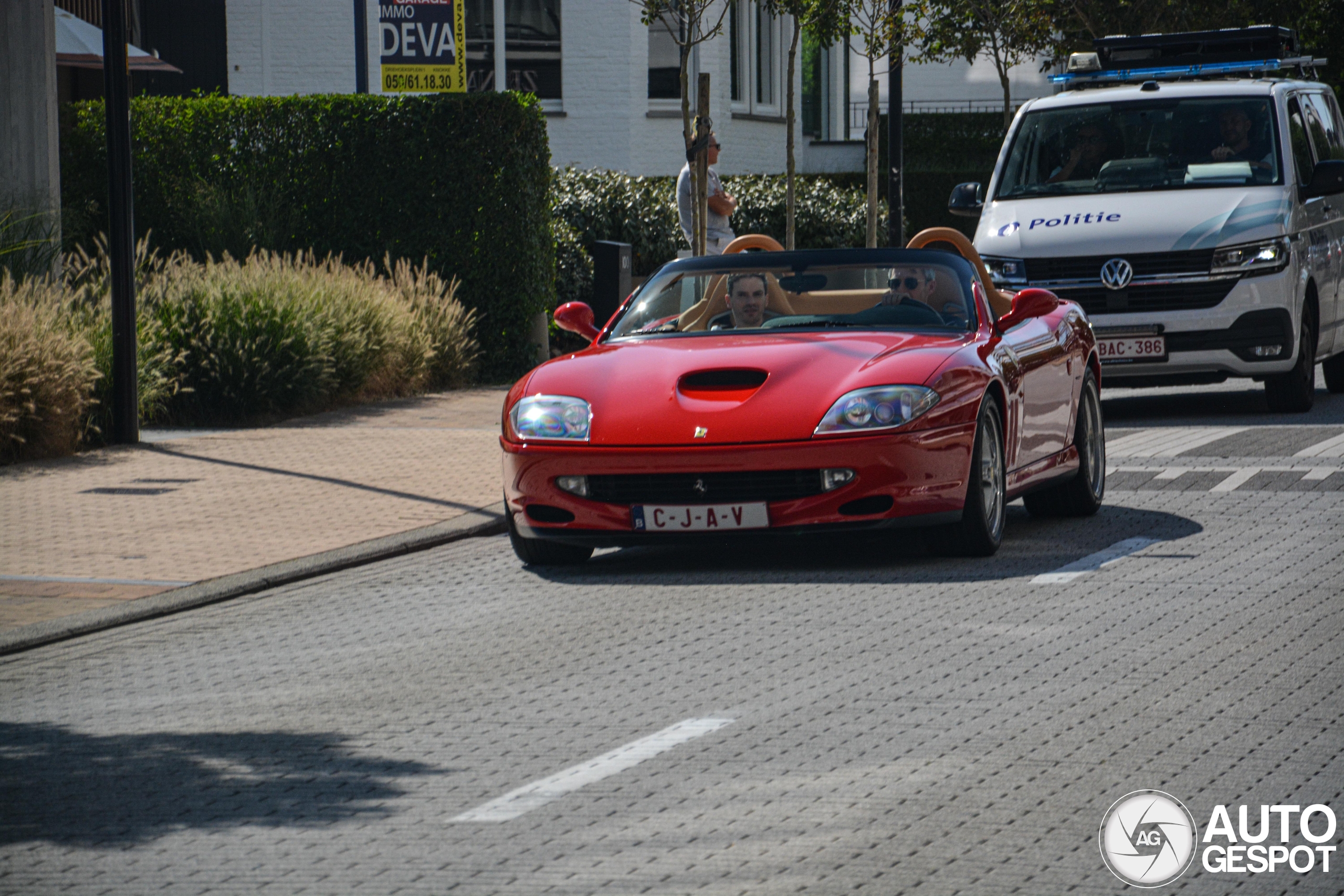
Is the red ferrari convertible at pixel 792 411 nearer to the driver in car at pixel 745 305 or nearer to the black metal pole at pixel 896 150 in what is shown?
the driver in car at pixel 745 305

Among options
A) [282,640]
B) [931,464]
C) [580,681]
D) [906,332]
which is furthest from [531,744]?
[906,332]

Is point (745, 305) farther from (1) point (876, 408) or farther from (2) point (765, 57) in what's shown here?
(2) point (765, 57)

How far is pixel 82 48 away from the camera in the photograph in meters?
27.1

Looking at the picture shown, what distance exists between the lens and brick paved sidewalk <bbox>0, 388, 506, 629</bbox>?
912 centimetres

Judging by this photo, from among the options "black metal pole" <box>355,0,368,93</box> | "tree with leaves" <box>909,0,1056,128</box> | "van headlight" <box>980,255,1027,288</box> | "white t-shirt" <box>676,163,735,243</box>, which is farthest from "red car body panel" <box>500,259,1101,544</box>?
"tree with leaves" <box>909,0,1056,128</box>

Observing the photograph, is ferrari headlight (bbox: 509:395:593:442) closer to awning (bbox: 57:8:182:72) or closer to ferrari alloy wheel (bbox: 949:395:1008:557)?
ferrari alloy wheel (bbox: 949:395:1008:557)

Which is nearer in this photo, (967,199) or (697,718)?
(697,718)

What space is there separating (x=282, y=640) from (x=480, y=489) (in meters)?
4.02

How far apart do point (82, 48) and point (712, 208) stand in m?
12.2

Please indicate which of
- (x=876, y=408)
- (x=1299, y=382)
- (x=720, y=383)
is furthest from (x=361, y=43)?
(x=876, y=408)

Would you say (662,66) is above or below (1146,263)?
above

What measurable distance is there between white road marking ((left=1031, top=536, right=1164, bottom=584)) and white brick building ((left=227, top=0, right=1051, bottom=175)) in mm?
21551

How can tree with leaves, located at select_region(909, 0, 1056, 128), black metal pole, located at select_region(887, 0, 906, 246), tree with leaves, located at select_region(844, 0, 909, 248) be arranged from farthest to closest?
1. tree with leaves, located at select_region(909, 0, 1056, 128)
2. black metal pole, located at select_region(887, 0, 906, 246)
3. tree with leaves, located at select_region(844, 0, 909, 248)

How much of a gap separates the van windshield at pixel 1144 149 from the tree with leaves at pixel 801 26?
4.29 m
